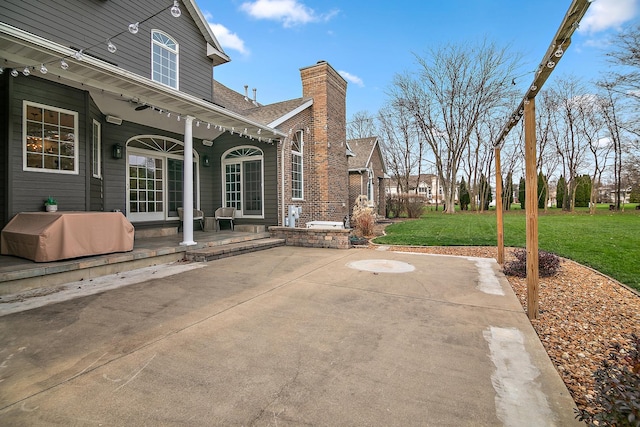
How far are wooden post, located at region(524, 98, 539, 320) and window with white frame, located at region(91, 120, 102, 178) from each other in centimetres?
808

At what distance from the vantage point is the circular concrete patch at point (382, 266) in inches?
217

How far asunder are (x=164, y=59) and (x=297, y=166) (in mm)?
5010

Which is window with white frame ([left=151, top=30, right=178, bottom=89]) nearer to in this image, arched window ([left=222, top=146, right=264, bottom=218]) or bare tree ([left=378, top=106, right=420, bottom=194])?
arched window ([left=222, top=146, right=264, bottom=218])

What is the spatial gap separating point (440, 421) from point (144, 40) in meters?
9.90

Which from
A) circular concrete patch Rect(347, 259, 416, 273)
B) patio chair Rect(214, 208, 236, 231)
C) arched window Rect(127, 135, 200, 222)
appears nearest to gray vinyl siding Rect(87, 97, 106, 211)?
arched window Rect(127, 135, 200, 222)

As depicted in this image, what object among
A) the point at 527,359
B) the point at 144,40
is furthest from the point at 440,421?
the point at 144,40

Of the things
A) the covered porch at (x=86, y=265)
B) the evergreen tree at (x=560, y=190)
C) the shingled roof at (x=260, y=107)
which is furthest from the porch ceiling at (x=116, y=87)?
the evergreen tree at (x=560, y=190)

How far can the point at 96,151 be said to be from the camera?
691 cm

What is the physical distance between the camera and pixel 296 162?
1046 centimetres

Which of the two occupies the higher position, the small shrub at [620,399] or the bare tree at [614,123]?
the bare tree at [614,123]

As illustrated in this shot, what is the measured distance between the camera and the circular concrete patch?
18.1 feet

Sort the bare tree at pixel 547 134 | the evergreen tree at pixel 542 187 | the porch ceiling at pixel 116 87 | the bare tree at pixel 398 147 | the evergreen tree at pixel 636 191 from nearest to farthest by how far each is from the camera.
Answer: the porch ceiling at pixel 116 87 < the evergreen tree at pixel 636 191 < the bare tree at pixel 547 134 < the evergreen tree at pixel 542 187 < the bare tree at pixel 398 147

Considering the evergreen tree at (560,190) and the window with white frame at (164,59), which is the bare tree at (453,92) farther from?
the window with white frame at (164,59)

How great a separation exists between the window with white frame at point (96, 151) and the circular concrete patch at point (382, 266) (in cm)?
614
